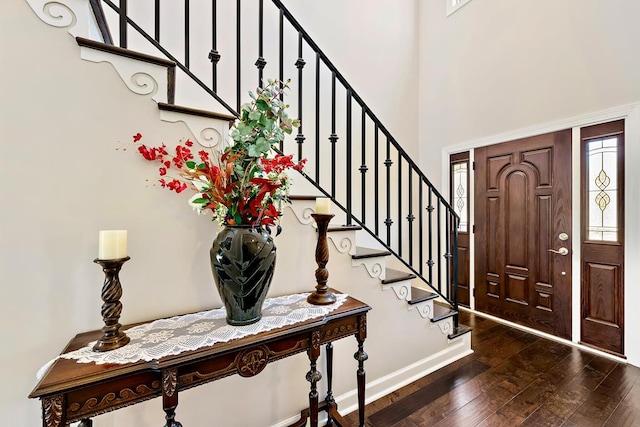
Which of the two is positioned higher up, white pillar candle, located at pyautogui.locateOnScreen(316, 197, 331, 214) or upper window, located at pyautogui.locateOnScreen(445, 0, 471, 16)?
upper window, located at pyautogui.locateOnScreen(445, 0, 471, 16)

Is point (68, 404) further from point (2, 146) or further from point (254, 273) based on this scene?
point (2, 146)

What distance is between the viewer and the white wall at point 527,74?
217 cm

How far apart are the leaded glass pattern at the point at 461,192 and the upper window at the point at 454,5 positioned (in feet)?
6.52

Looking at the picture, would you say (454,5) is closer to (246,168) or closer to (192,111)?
(192,111)

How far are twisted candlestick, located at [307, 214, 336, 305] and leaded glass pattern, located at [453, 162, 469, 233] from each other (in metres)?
2.74

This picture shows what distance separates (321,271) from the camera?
4.46 ft

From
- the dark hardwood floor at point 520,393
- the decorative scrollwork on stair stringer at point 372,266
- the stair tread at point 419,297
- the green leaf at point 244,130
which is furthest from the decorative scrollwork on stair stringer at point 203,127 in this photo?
the dark hardwood floor at point 520,393

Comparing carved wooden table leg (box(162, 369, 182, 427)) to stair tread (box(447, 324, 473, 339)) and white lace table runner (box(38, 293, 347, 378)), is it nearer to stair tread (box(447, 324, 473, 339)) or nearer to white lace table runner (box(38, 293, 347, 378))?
white lace table runner (box(38, 293, 347, 378))

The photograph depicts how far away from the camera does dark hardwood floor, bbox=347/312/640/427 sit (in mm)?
1601

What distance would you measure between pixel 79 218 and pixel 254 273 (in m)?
0.70

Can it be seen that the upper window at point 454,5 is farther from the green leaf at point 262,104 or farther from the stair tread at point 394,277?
the green leaf at point 262,104

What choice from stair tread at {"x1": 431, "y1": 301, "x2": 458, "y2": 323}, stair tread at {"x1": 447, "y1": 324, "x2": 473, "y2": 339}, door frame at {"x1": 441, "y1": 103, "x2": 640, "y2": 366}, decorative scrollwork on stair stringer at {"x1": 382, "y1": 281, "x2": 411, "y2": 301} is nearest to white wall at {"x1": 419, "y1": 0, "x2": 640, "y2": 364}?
door frame at {"x1": 441, "y1": 103, "x2": 640, "y2": 366}

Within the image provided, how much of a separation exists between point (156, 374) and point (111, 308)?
0.27 meters

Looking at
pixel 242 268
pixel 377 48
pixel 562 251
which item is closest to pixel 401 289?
pixel 242 268
